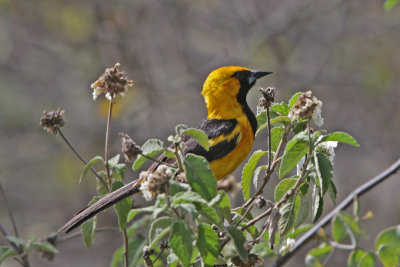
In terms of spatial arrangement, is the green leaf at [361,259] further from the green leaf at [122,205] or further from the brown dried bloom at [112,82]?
the brown dried bloom at [112,82]

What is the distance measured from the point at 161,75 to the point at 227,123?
475cm

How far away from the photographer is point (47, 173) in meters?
8.78

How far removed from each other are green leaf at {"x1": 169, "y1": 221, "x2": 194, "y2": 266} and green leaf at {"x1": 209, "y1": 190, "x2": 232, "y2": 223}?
11 centimetres

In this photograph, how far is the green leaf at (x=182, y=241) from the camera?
176cm

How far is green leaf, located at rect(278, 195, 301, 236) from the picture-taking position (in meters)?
2.23

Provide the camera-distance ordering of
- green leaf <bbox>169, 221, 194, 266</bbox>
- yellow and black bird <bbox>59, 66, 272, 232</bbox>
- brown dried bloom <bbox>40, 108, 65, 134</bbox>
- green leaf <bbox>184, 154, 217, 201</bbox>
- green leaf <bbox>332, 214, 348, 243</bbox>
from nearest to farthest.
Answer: green leaf <bbox>332, 214, 348, 243</bbox>, green leaf <bbox>169, 221, 194, 266</bbox>, green leaf <bbox>184, 154, 217, 201</bbox>, brown dried bloom <bbox>40, 108, 65, 134</bbox>, yellow and black bird <bbox>59, 66, 272, 232</bbox>

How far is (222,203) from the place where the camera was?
196 cm

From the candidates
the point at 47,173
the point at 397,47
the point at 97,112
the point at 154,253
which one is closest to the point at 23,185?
the point at 47,173

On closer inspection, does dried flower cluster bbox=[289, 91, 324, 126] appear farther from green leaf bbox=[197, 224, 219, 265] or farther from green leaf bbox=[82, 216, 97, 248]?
green leaf bbox=[82, 216, 97, 248]

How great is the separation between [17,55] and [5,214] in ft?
7.59

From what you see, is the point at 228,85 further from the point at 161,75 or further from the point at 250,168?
the point at 161,75

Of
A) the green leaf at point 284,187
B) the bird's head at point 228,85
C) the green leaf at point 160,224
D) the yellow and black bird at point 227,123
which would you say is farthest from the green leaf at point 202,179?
the bird's head at point 228,85

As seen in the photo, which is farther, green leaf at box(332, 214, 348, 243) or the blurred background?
the blurred background

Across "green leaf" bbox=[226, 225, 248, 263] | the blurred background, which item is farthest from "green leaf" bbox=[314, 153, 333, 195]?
the blurred background
